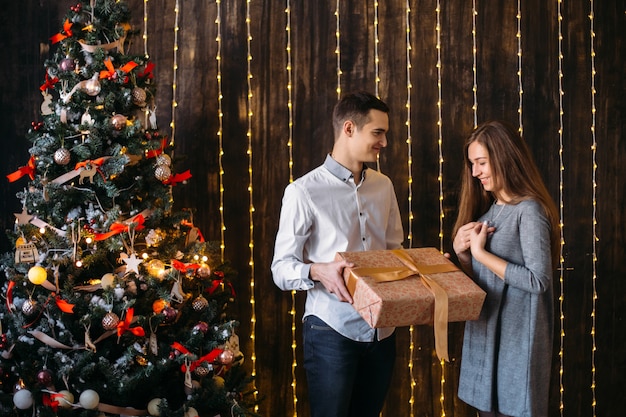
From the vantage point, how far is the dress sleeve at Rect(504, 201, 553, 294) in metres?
1.76

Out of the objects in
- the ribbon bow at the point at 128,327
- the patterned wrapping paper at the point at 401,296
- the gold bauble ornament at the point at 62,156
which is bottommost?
the ribbon bow at the point at 128,327

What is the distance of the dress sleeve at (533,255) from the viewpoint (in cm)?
176

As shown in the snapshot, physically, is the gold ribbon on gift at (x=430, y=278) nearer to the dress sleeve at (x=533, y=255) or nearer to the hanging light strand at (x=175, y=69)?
the dress sleeve at (x=533, y=255)

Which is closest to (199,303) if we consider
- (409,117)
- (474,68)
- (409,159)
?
(409,159)

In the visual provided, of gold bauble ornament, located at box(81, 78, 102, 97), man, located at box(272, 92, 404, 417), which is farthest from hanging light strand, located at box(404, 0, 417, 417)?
gold bauble ornament, located at box(81, 78, 102, 97)

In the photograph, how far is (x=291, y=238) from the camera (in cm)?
200

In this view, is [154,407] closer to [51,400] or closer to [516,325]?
[51,400]

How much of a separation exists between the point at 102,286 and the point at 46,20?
4.47 feet

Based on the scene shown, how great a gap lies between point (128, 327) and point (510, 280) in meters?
1.23

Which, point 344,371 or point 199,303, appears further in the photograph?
point 199,303

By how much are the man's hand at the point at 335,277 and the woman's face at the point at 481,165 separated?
1.84 ft

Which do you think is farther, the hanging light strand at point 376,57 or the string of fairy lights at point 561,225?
the string of fairy lights at point 561,225

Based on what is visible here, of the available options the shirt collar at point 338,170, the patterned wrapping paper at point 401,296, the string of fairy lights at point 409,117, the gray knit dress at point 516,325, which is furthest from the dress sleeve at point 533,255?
the string of fairy lights at point 409,117

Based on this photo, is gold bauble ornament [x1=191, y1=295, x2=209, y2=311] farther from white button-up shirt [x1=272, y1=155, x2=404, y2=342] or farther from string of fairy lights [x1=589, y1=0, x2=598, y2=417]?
string of fairy lights [x1=589, y1=0, x2=598, y2=417]
